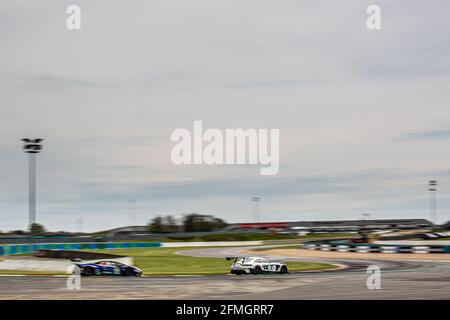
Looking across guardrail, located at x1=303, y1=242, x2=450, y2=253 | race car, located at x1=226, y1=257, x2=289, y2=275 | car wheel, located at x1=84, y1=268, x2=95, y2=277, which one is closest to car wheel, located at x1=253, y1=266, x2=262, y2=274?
race car, located at x1=226, y1=257, x2=289, y2=275

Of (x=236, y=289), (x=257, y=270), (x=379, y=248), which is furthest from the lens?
(x=379, y=248)

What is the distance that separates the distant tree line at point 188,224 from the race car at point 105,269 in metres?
70.6

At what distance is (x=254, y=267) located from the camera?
104 ft

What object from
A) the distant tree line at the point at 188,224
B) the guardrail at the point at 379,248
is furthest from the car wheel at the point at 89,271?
the distant tree line at the point at 188,224

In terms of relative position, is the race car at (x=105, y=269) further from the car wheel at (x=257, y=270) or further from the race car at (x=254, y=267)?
the car wheel at (x=257, y=270)

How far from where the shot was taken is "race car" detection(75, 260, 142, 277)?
102 ft

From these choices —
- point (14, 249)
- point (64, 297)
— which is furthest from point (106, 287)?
point (14, 249)

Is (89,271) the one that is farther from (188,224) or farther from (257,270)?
(188,224)

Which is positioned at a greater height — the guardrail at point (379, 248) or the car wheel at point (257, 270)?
the car wheel at point (257, 270)

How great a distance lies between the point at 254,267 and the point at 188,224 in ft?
249

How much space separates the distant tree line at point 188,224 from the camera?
103 meters

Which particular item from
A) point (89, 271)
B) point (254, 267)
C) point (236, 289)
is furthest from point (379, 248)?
point (236, 289)
